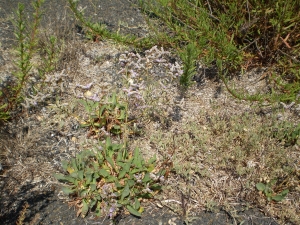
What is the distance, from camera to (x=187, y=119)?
2.92 meters

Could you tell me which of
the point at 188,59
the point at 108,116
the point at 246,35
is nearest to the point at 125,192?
the point at 108,116

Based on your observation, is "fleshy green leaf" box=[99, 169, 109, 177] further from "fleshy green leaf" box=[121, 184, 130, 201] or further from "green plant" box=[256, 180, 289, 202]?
"green plant" box=[256, 180, 289, 202]

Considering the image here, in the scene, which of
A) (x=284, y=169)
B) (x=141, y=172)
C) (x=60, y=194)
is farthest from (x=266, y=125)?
(x=60, y=194)

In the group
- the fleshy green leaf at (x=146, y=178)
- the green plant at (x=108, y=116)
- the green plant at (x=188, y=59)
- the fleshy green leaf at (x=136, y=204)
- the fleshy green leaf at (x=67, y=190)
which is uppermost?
the green plant at (x=188, y=59)

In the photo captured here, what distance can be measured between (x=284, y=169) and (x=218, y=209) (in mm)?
553

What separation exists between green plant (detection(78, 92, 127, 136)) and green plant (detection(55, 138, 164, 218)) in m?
0.30

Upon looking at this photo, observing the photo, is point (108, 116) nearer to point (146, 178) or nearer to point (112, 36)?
point (146, 178)

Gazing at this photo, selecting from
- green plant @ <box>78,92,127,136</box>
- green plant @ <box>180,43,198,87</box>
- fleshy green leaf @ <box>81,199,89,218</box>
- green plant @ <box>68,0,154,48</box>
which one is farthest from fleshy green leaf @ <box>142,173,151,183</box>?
green plant @ <box>68,0,154,48</box>

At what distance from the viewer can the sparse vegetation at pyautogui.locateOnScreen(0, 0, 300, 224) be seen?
2365 mm

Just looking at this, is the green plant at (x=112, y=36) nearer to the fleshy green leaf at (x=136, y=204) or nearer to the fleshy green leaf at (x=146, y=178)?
the fleshy green leaf at (x=146, y=178)

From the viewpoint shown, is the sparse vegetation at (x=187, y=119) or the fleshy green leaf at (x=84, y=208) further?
the sparse vegetation at (x=187, y=119)

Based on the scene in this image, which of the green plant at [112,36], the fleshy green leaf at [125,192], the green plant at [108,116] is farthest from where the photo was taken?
the green plant at [112,36]

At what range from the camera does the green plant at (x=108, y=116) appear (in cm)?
274

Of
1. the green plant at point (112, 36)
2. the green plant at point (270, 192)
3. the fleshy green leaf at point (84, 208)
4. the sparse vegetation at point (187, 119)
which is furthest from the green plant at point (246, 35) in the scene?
the fleshy green leaf at point (84, 208)
